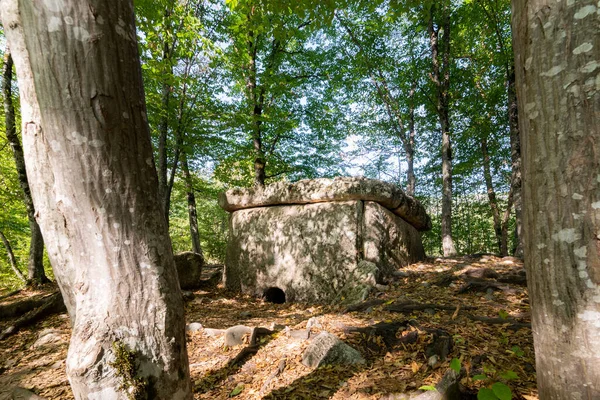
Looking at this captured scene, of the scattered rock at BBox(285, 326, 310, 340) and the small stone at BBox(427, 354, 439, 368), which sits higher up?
the small stone at BBox(427, 354, 439, 368)

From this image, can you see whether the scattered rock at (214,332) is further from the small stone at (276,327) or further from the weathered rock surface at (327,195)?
the weathered rock surface at (327,195)

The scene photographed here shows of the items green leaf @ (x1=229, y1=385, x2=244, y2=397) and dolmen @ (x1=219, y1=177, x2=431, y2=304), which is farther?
dolmen @ (x1=219, y1=177, x2=431, y2=304)

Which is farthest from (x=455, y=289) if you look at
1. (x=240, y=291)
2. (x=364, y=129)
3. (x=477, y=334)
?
(x=364, y=129)

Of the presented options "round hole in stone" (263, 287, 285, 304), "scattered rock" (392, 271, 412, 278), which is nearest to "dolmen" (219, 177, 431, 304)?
"round hole in stone" (263, 287, 285, 304)

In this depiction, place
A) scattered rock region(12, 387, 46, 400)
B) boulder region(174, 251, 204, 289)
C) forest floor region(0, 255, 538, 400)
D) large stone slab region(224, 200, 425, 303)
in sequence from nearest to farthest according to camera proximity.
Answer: forest floor region(0, 255, 538, 400) < scattered rock region(12, 387, 46, 400) < large stone slab region(224, 200, 425, 303) < boulder region(174, 251, 204, 289)

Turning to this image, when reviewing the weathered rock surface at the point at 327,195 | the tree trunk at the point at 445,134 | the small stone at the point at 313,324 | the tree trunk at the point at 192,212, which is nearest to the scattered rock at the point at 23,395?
the small stone at the point at 313,324

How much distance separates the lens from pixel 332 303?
4.53 meters

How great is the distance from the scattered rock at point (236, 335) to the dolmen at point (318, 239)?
1.88 meters

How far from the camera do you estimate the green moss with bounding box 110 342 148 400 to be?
1.28 meters

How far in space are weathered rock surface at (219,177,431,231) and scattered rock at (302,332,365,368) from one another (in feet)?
10.1

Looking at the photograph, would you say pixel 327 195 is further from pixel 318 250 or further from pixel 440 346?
pixel 440 346

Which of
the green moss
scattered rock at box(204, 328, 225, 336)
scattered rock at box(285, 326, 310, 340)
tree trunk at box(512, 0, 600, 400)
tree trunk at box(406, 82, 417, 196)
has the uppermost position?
tree trunk at box(406, 82, 417, 196)

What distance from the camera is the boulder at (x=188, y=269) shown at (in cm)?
565

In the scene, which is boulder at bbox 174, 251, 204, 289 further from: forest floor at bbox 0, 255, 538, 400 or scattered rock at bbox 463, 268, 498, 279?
scattered rock at bbox 463, 268, 498, 279
